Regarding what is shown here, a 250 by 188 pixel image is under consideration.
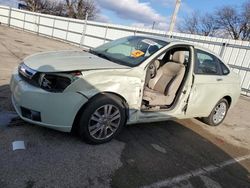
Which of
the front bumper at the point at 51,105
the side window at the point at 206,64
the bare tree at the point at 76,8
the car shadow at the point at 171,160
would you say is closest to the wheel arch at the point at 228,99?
the side window at the point at 206,64

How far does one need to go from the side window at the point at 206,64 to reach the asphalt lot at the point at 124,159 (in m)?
1.25

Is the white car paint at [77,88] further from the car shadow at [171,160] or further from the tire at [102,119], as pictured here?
the car shadow at [171,160]

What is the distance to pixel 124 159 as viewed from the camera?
3295 mm

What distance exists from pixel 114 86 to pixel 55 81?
77 centimetres

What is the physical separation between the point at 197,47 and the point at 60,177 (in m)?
3.35

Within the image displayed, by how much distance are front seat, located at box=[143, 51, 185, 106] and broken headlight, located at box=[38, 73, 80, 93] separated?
1.49 meters

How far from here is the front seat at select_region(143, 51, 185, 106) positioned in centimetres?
431

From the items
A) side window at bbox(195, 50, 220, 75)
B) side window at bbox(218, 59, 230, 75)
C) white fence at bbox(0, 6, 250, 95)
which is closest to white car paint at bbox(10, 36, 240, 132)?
side window at bbox(195, 50, 220, 75)

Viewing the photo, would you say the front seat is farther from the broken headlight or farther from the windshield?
the broken headlight

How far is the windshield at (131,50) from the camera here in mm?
3811

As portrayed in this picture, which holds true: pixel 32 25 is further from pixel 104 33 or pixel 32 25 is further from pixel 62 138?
pixel 62 138

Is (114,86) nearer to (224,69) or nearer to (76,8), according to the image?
Result: (224,69)

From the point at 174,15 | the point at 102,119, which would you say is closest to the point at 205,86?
the point at 102,119

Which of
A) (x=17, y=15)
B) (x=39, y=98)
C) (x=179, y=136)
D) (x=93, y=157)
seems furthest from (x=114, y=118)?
(x=17, y=15)
